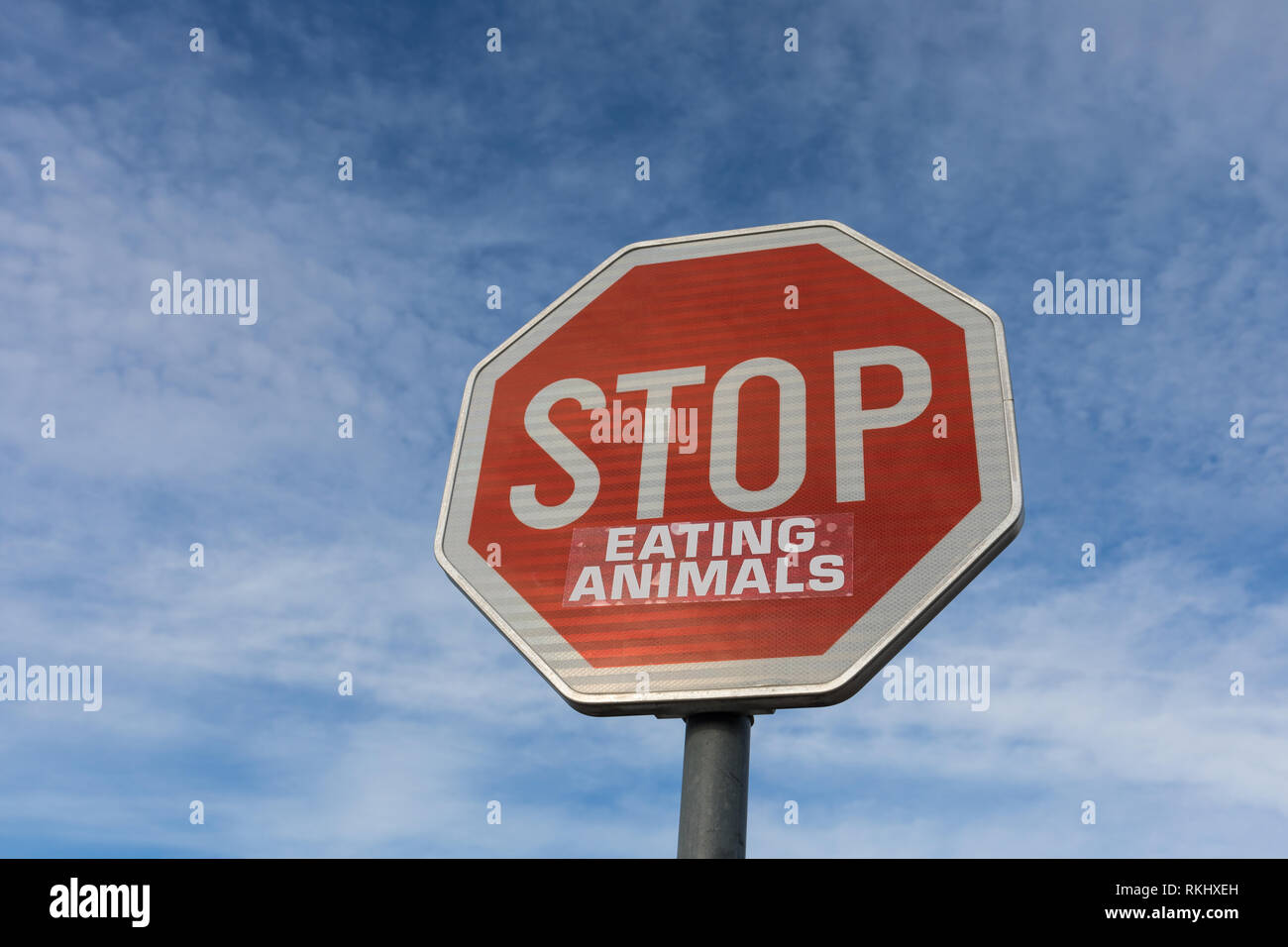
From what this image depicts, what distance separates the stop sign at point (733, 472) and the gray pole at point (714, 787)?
0.30 ft

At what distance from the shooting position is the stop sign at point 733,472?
245cm

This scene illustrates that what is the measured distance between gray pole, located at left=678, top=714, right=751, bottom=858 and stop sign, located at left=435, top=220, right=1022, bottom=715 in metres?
0.09

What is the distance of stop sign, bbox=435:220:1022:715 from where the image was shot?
2445 millimetres

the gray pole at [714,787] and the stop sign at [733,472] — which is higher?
the stop sign at [733,472]

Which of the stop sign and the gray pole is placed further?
the stop sign

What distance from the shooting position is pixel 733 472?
9.14ft

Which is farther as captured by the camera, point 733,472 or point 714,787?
point 733,472

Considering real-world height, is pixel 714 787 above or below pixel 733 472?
below

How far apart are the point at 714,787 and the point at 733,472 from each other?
0.87m

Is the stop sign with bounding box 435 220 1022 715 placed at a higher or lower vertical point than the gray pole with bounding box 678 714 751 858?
higher

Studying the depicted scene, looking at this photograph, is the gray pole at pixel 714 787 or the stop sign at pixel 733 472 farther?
the stop sign at pixel 733 472

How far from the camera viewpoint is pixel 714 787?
7.57 feet
